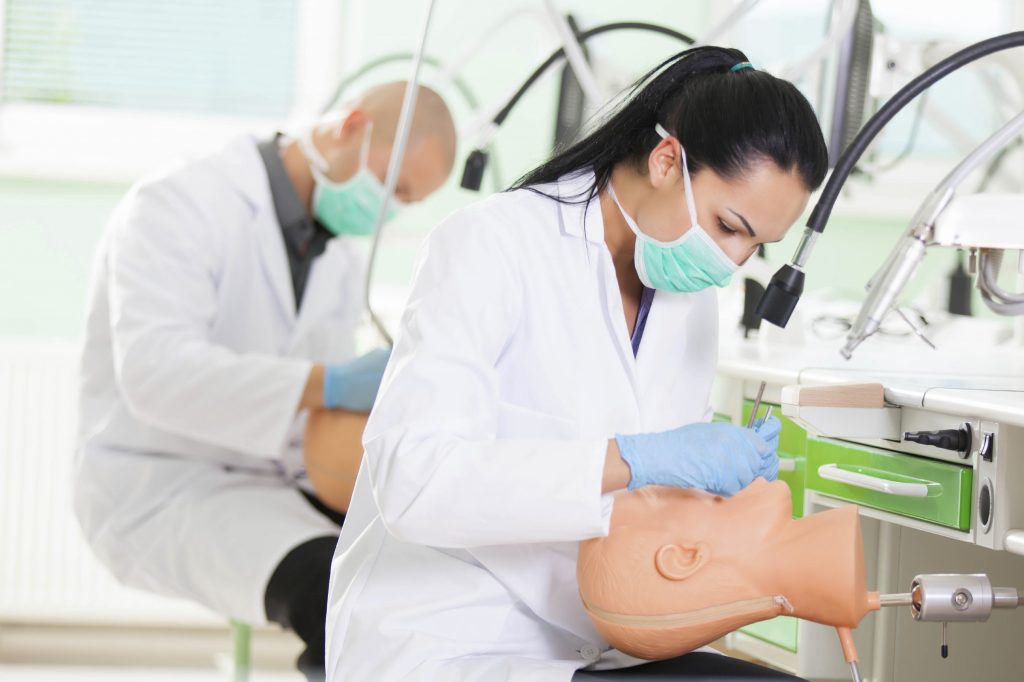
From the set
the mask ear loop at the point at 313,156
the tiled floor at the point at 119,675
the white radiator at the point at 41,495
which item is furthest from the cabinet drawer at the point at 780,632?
the white radiator at the point at 41,495

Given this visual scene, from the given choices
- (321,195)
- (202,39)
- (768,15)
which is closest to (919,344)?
(321,195)

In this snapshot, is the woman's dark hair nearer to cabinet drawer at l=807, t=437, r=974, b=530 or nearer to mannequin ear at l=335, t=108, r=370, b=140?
cabinet drawer at l=807, t=437, r=974, b=530

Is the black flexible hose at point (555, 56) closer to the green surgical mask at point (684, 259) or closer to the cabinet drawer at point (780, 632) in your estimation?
the green surgical mask at point (684, 259)

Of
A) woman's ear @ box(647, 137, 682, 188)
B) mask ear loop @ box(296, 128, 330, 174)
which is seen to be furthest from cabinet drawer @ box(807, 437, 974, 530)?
mask ear loop @ box(296, 128, 330, 174)

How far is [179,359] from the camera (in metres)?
1.82

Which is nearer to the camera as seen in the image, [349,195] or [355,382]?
[355,382]

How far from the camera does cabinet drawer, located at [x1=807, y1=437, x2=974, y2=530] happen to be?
119 centimetres

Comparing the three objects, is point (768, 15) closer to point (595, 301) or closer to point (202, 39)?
point (202, 39)

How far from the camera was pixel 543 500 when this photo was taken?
0.99 m

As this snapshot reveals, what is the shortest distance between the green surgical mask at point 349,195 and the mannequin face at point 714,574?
120 centimetres

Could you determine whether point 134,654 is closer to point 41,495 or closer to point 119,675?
point 119,675

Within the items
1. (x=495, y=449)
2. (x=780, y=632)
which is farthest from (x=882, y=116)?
(x=780, y=632)

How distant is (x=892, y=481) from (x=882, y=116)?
40cm

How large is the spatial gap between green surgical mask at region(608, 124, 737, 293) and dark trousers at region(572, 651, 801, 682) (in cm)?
39
